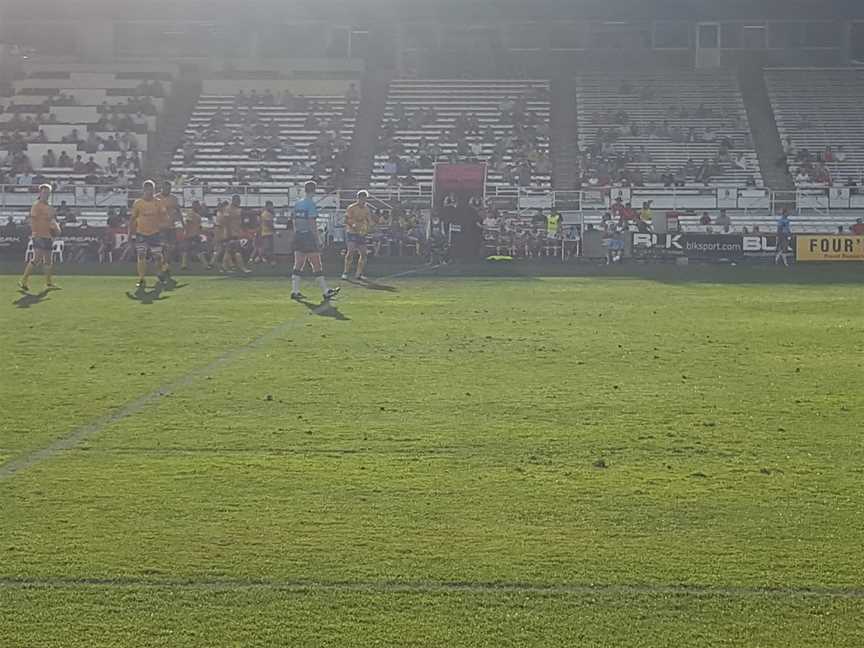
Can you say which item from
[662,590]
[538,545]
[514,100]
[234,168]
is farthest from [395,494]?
[514,100]

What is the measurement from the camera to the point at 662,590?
5.09m

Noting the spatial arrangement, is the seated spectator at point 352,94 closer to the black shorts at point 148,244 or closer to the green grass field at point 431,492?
the black shorts at point 148,244

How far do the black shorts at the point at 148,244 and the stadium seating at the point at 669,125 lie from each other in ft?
80.8

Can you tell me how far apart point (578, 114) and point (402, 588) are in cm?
4609

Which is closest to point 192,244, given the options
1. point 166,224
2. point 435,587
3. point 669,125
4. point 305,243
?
point 166,224

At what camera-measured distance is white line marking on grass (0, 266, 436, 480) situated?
7.43m

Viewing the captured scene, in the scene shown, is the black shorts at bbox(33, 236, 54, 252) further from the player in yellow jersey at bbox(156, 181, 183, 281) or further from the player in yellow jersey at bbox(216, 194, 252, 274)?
the player in yellow jersey at bbox(216, 194, 252, 274)

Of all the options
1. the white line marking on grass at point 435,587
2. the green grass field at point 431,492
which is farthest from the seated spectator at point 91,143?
the white line marking on grass at point 435,587

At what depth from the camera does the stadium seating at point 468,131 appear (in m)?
46.2

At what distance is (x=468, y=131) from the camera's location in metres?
49.0

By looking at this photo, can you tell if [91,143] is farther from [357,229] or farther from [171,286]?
[171,286]

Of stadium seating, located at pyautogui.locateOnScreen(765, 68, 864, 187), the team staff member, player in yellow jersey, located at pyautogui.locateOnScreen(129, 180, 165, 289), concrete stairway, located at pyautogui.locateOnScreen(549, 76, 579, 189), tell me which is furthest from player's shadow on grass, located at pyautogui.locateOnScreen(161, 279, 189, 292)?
stadium seating, located at pyautogui.locateOnScreen(765, 68, 864, 187)

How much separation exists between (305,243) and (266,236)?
11394mm

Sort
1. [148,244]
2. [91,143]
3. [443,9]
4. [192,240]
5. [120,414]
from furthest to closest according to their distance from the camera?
[443,9] → [91,143] → [192,240] → [148,244] → [120,414]
